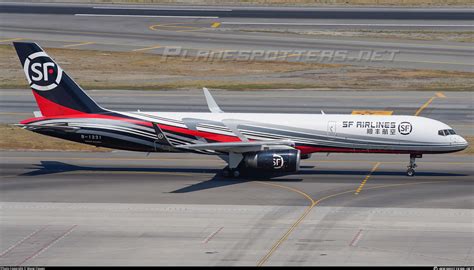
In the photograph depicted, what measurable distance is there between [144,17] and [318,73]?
138 feet

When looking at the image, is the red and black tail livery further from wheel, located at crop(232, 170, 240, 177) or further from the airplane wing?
wheel, located at crop(232, 170, 240, 177)

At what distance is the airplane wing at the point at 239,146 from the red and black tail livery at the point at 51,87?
7840 millimetres

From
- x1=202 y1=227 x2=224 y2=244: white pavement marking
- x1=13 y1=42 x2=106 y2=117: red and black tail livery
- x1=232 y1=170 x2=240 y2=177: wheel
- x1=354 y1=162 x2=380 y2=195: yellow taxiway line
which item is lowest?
x1=202 y1=227 x2=224 y2=244: white pavement marking

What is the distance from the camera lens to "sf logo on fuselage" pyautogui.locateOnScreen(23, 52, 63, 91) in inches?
2322

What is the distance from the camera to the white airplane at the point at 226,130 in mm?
57531

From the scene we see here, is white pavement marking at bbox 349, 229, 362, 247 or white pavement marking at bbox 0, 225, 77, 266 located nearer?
white pavement marking at bbox 0, 225, 77, 266

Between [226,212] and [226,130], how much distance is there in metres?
10.8

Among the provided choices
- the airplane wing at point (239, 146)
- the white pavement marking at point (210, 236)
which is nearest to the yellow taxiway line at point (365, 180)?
the airplane wing at point (239, 146)

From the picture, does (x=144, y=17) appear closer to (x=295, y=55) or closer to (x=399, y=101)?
(x=295, y=55)

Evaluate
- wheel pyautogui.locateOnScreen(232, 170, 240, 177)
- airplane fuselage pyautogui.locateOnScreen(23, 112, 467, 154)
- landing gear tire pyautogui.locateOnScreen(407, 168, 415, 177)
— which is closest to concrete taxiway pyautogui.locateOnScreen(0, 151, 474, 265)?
wheel pyautogui.locateOnScreen(232, 170, 240, 177)

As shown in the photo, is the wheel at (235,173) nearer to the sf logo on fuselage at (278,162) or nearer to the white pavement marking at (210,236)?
the sf logo on fuselage at (278,162)

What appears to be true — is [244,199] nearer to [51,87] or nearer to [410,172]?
[410,172]

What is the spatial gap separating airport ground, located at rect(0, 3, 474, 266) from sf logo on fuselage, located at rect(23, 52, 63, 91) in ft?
19.5

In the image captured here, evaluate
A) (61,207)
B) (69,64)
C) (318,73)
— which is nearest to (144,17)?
(69,64)
